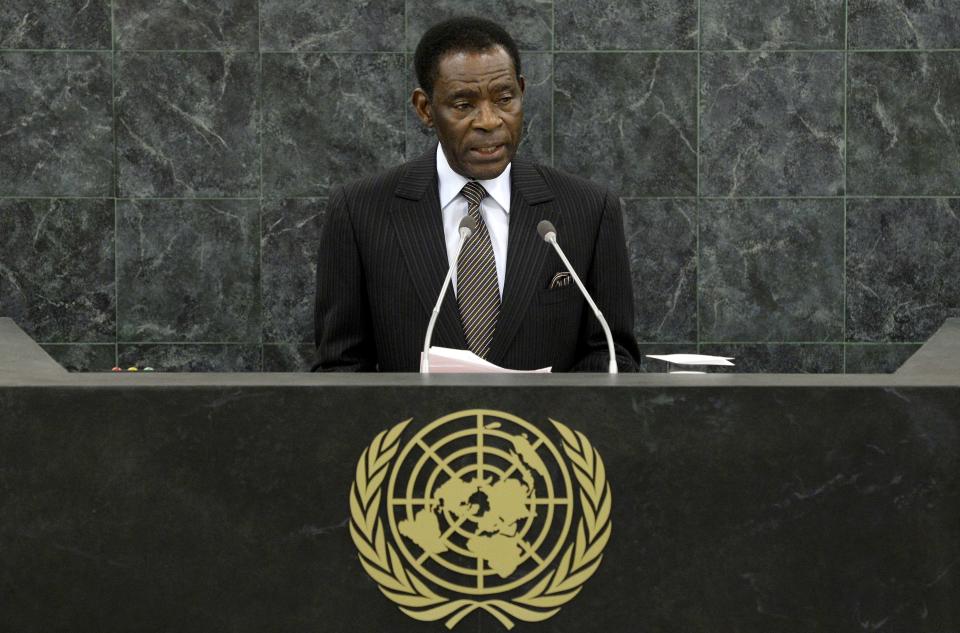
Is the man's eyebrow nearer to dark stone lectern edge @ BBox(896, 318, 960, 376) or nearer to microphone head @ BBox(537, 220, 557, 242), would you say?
microphone head @ BBox(537, 220, 557, 242)

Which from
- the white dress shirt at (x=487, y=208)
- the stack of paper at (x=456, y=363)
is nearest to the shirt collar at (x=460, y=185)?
the white dress shirt at (x=487, y=208)

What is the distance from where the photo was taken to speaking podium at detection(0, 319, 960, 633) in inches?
61.3

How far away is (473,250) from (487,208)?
0.41ft

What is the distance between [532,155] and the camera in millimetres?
4438

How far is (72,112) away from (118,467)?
314 centimetres

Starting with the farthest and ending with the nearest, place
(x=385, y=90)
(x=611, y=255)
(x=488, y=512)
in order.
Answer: (x=385, y=90) < (x=611, y=255) < (x=488, y=512)

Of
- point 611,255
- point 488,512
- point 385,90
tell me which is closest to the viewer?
point 488,512

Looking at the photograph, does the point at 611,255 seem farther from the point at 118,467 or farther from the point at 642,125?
the point at 642,125

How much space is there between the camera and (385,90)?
14.4 ft

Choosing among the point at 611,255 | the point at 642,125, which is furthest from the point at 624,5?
the point at 611,255

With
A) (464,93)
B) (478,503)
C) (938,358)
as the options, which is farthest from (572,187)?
(478,503)

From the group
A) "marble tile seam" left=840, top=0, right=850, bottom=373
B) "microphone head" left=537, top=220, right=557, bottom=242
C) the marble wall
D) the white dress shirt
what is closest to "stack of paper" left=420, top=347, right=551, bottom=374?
"microphone head" left=537, top=220, right=557, bottom=242

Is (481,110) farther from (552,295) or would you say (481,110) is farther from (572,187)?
(552,295)

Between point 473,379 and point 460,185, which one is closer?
point 473,379
